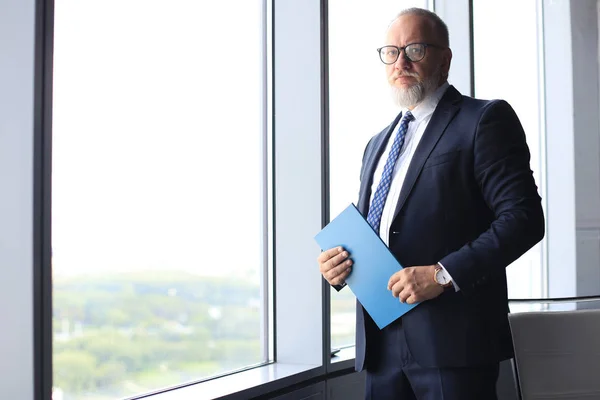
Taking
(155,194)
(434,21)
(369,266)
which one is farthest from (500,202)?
(155,194)

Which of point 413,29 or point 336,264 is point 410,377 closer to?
point 336,264

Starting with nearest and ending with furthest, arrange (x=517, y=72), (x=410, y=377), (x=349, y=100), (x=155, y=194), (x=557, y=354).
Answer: (x=410, y=377)
(x=557, y=354)
(x=155, y=194)
(x=349, y=100)
(x=517, y=72)

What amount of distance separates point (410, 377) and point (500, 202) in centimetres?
52

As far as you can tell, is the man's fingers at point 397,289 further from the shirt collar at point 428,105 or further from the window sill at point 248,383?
the window sill at point 248,383

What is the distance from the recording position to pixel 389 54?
1.95 m

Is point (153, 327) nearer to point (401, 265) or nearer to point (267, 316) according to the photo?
point (267, 316)

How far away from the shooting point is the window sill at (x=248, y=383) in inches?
90.8

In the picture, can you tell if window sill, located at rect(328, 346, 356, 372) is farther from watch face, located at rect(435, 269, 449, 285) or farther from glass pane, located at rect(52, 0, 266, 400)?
watch face, located at rect(435, 269, 449, 285)

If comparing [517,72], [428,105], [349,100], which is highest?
[517,72]

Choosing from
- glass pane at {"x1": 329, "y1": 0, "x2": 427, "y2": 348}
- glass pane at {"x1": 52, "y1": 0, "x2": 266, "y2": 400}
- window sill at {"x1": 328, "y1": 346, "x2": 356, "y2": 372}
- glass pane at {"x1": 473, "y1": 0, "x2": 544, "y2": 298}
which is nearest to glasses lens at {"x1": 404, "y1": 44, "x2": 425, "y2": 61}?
glass pane at {"x1": 52, "y1": 0, "x2": 266, "y2": 400}

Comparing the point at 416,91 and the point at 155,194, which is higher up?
the point at 416,91

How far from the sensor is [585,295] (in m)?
4.13

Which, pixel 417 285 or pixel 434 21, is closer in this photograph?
pixel 417 285

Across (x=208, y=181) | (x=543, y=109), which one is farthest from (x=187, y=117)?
(x=543, y=109)
